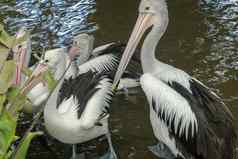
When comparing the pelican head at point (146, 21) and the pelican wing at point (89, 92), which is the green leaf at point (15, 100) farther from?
the pelican head at point (146, 21)

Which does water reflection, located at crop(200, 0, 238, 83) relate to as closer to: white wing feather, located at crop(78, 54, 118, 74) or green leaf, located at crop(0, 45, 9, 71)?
white wing feather, located at crop(78, 54, 118, 74)

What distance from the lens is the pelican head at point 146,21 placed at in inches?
159

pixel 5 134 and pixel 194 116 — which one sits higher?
pixel 5 134

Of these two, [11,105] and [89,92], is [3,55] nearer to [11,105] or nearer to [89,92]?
[11,105]

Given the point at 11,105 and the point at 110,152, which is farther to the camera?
the point at 110,152

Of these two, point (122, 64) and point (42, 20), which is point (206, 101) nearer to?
point (122, 64)

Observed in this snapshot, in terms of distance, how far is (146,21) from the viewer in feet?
13.4

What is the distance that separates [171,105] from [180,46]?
229 cm

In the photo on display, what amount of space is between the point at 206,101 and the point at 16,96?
2.03 m

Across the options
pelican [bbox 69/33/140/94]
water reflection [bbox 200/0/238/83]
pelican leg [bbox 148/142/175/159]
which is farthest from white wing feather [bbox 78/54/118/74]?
water reflection [bbox 200/0/238/83]

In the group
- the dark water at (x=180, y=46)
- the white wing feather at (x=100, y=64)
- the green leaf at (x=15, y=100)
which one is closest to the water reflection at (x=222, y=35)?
the dark water at (x=180, y=46)

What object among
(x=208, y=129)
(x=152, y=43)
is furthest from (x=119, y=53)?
(x=208, y=129)

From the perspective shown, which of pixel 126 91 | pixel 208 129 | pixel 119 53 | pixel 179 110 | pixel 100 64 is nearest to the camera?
pixel 208 129

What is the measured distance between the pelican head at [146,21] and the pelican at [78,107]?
192 millimetres
